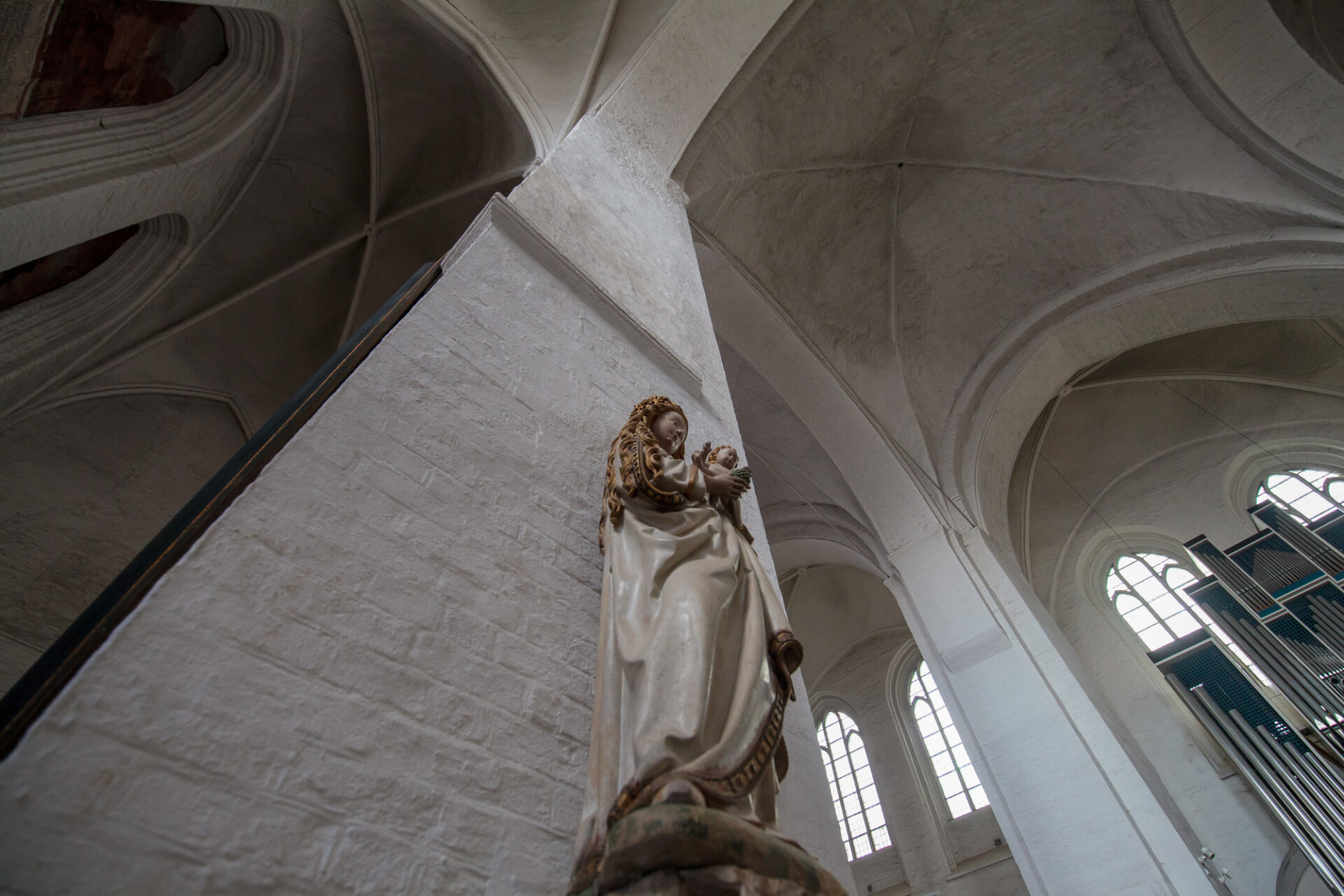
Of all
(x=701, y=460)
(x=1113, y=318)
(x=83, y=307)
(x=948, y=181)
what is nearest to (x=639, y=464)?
(x=701, y=460)

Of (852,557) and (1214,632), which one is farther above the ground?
(852,557)

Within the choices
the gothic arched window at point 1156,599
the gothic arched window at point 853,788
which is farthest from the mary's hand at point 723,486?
the gothic arched window at point 1156,599

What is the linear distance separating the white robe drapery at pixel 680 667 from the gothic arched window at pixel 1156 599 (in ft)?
29.8

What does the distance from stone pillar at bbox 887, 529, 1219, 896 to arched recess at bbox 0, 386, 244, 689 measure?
23.4 ft

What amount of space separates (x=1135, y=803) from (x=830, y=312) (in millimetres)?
5651

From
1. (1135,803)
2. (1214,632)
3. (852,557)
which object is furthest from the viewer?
(852,557)

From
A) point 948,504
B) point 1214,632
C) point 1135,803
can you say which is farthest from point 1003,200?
point 1135,803

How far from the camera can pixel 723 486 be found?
6.45 ft

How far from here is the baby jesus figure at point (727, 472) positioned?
6.42 ft

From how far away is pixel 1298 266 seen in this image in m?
6.81

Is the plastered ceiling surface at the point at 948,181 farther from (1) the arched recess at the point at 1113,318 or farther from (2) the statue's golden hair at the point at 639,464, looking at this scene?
(2) the statue's golden hair at the point at 639,464

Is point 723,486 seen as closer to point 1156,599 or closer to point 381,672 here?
point 381,672

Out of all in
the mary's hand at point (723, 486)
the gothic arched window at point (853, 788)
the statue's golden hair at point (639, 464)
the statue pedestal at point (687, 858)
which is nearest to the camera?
the statue pedestal at point (687, 858)

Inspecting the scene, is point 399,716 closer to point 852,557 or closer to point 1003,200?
point 852,557
